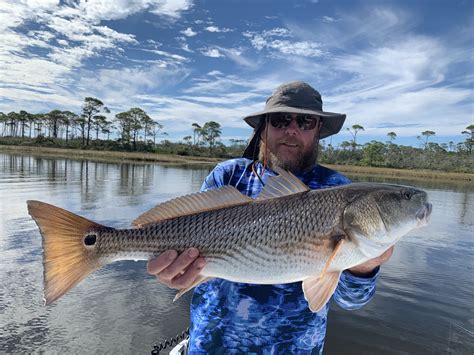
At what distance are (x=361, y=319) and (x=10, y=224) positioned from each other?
36.2ft

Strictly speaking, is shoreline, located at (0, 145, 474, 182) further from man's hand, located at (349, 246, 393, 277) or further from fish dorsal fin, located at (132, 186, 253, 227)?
fish dorsal fin, located at (132, 186, 253, 227)

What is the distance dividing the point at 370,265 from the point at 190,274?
1282mm

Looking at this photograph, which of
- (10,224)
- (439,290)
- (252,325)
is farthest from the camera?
(10,224)

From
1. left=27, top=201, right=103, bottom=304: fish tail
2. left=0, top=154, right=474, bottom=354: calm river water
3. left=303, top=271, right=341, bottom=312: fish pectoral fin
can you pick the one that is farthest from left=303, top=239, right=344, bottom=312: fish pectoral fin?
left=0, top=154, right=474, bottom=354: calm river water

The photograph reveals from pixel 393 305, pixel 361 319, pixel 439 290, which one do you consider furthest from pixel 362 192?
pixel 439 290

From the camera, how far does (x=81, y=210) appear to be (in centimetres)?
1449

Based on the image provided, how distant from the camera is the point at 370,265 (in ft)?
8.44

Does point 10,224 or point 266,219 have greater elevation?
point 266,219

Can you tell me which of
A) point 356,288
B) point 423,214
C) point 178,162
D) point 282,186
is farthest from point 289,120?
point 178,162

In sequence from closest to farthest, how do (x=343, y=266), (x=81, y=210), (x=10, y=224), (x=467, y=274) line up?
(x=343, y=266)
(x=467, y=274)
(x=10, y=224)
(x=81, y=210)

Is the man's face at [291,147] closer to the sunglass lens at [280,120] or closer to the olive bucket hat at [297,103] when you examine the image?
the sunglass lens at [280,120]

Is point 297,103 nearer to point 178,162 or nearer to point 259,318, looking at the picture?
point 259,318

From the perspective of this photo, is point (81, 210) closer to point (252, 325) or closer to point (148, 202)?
point (148, 202)

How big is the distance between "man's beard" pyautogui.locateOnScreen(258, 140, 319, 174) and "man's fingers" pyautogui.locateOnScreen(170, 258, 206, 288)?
1.18 meters
